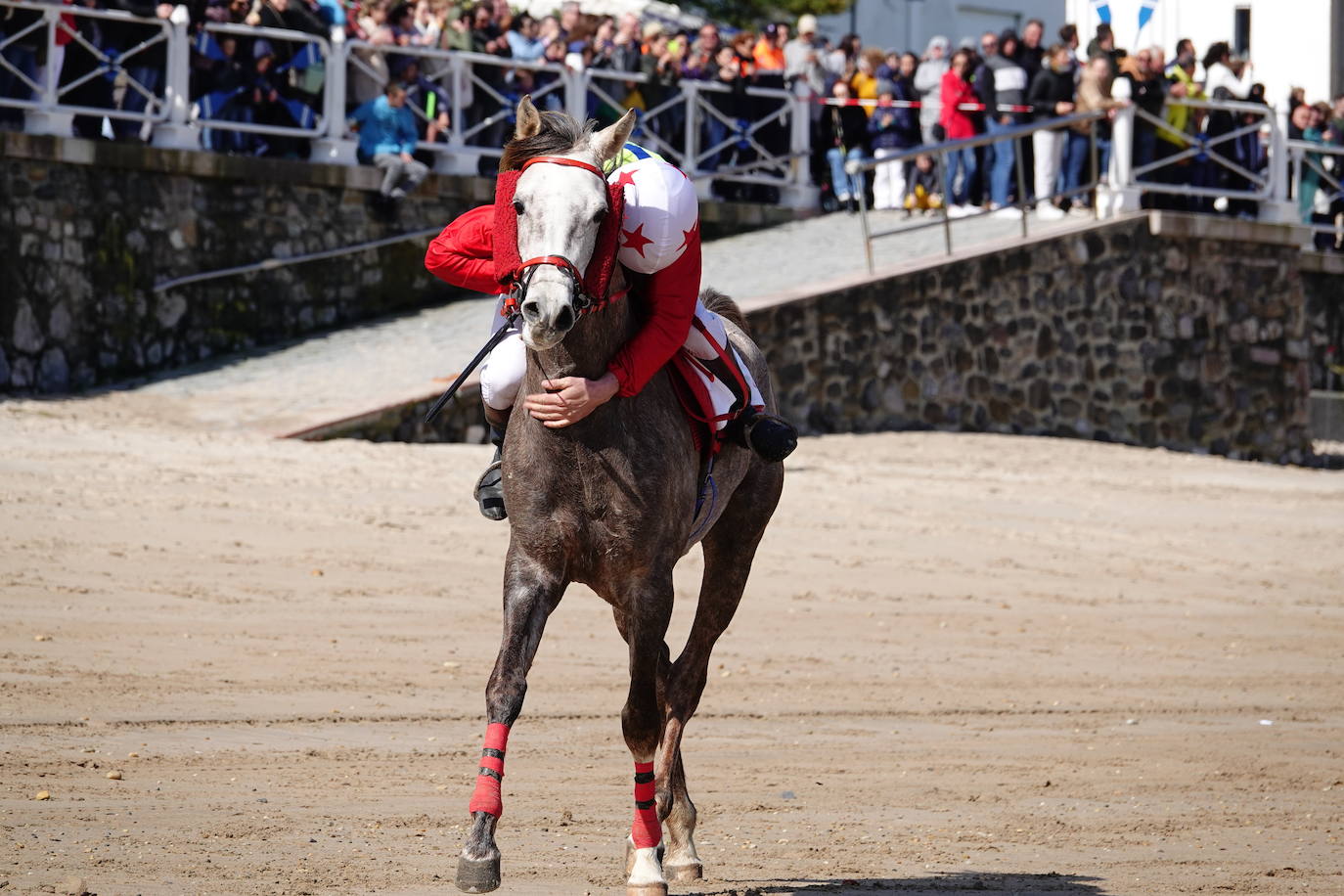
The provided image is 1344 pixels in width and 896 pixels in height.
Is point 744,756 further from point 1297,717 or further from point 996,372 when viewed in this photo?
point 996,372

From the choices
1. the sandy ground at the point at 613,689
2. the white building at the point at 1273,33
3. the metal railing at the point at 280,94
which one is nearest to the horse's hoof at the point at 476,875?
the sandy ground at the point at 613,689

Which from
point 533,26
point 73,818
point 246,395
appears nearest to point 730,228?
point 533,26

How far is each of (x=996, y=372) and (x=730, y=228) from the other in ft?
11.8

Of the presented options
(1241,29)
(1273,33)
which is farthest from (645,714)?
(1241,29)

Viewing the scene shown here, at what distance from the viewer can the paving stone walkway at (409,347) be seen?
15.7m

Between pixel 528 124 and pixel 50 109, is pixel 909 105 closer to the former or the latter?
pixel 50 109

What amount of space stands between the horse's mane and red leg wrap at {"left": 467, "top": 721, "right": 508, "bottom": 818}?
5.51 ft

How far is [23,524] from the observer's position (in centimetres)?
1120

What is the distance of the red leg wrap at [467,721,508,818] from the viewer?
18.5 ft

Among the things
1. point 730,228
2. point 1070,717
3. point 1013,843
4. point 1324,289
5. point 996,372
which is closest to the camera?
point 1013,843

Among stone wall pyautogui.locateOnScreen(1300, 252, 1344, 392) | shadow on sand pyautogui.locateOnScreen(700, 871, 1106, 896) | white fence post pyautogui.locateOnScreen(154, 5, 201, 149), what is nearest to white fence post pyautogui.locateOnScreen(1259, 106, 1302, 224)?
stone wall pyautogui.locateOnScreen(1300, 252, 1344, 392)

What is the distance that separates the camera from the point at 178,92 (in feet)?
57.0

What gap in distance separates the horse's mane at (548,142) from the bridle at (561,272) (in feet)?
0.11

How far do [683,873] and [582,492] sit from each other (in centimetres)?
138
